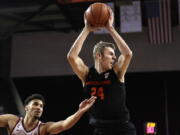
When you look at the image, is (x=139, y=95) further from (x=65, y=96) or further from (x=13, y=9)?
(x=13, y=9)

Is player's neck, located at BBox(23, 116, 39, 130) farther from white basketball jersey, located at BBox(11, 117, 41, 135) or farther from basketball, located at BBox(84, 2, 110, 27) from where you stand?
basketball, located at BBox(84, 2, 110, 27)

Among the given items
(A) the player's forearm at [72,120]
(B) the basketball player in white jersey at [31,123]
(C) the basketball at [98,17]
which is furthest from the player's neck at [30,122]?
(C) the basketball at [98,17]

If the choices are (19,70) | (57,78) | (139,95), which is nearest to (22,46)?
(19,70)

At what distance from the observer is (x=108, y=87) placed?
136 inches

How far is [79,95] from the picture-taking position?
11383 mm

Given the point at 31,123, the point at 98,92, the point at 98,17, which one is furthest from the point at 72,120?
the point at 98,17

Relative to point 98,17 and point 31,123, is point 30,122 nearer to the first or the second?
point 31,123

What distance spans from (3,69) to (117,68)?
7995mm

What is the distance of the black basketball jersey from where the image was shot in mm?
3428

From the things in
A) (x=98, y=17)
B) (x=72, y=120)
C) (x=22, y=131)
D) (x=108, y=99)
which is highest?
(x=98, y=17)

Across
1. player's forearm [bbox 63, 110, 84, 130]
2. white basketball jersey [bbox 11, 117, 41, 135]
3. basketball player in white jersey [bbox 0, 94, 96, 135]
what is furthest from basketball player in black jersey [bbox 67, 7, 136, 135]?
white basketball jersey [bbox 11, 117, 41, 135]

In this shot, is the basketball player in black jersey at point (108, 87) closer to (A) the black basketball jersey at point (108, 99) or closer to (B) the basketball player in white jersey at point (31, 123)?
(A) the black basketball jersey at point (108, 99)

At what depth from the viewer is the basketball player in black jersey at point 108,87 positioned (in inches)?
134

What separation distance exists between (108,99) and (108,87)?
4.8 inches
